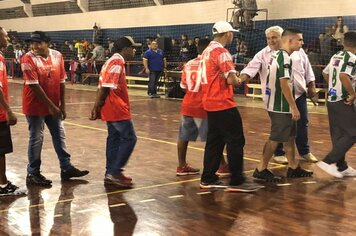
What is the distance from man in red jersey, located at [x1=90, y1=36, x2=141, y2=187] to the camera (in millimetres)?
5676

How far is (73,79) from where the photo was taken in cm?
2402

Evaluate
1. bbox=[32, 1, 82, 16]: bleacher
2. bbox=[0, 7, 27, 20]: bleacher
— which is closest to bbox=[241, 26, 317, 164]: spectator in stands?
bbox=[32, 1, 82, 16]: bleacher

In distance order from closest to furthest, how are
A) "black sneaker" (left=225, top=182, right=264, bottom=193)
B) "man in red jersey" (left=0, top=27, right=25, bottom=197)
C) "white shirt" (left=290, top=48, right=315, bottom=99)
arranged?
"man in red jersey" (left=0, top=27, right=25, bottom=197)
"black sneaker" (left=225, top=182, right=264, bottom=193)
"white shirt" (left=290, top=48, right=315, bottom=99)

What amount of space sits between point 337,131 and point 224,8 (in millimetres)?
13939

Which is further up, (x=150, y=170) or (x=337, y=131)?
(x=337, y=131)

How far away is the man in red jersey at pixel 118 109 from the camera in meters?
5.68

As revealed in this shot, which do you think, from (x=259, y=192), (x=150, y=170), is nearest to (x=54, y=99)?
(x=150, y=170)

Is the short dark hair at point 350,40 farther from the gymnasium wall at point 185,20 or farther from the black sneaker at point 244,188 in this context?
the gymnasium wall at point 185,20

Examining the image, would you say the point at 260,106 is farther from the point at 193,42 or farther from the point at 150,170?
the point at 150,170

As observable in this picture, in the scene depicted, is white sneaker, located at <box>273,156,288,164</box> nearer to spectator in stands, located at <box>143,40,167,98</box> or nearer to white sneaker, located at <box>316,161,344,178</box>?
white sneaker, located at <box>316,161,344,178</box>

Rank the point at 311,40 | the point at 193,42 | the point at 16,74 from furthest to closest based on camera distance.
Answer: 1. the point at 16,74
2. the point at 193,42
3. the point at 311,40

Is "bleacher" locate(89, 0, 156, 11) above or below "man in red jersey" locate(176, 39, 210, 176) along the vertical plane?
above

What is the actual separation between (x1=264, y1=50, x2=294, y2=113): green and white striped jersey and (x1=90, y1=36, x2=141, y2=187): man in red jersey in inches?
59.4

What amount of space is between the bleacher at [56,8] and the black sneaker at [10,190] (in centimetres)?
2266
